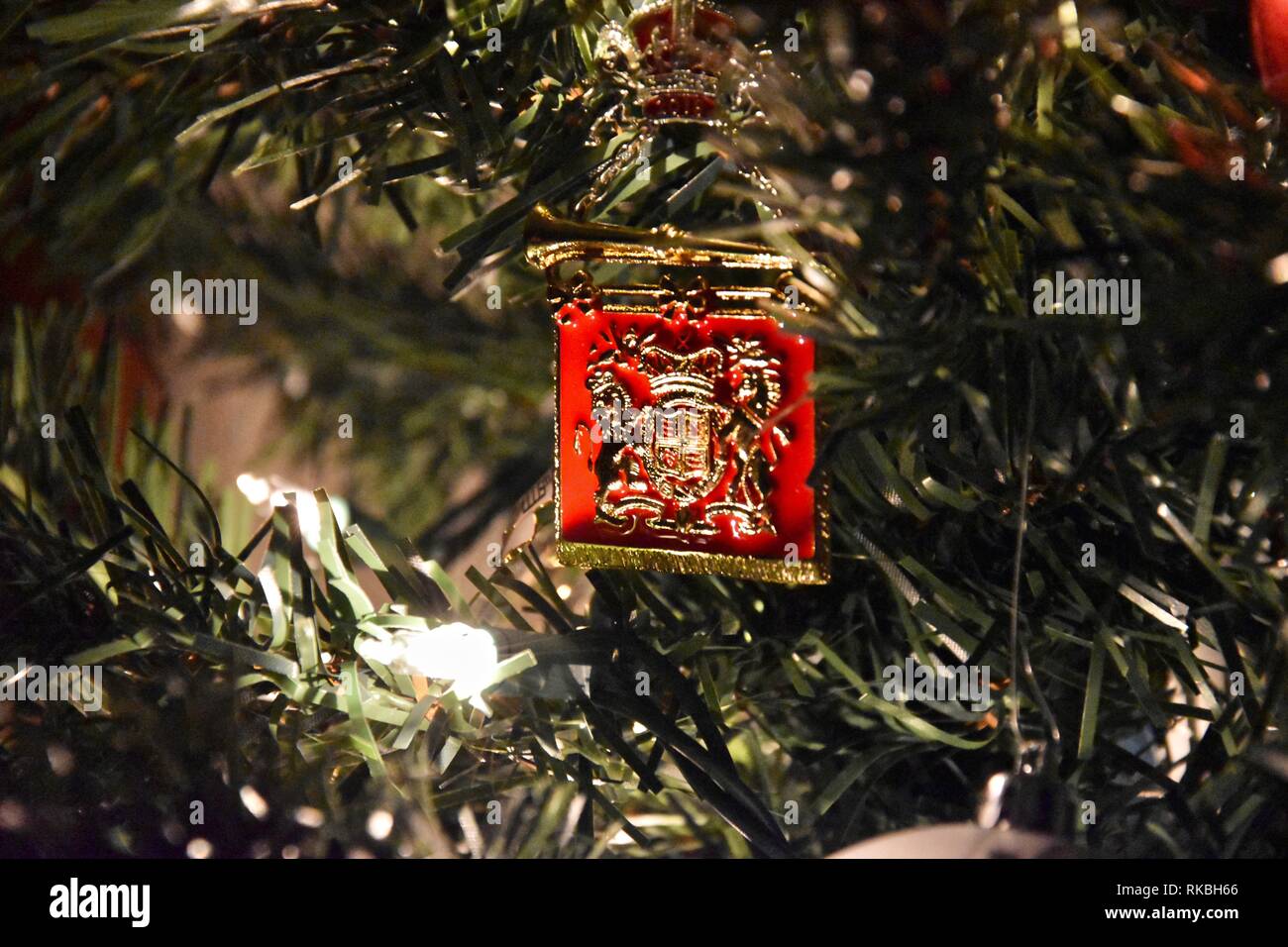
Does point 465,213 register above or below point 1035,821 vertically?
above

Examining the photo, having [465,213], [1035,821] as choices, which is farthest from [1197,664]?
[465,213]

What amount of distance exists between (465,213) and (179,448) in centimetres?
13

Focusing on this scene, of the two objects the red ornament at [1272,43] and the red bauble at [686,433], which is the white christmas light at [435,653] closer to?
the red bauble at [686,433]

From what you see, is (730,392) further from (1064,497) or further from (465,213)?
(465,213)

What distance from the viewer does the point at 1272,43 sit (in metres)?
0.15

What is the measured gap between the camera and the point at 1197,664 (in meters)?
0.19

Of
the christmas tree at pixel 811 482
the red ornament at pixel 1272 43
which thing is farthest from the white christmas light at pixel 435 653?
the red ornament at pixel 1272 43

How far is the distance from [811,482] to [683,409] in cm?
4

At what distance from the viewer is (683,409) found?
0.64 feet

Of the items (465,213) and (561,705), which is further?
(465,213)

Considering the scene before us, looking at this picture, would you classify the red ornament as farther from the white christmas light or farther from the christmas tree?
the white christmas light

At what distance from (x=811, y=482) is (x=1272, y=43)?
0.27ft

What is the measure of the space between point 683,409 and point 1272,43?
10 cm

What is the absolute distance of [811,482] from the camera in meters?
0.17
